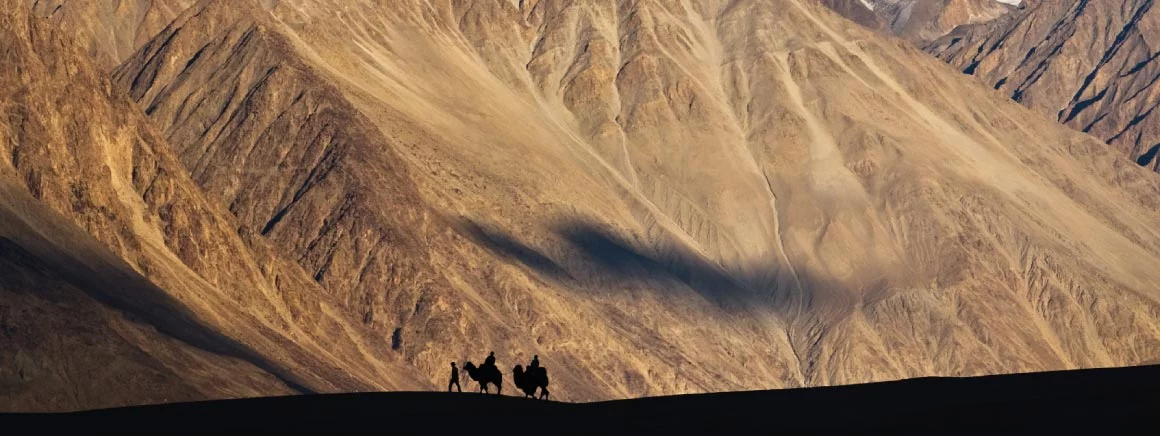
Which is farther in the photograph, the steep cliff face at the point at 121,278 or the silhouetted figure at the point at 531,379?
the steep cliff face at the point at 121,278

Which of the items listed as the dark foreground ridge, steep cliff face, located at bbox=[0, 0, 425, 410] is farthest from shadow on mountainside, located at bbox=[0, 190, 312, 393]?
the dark foreground ridge

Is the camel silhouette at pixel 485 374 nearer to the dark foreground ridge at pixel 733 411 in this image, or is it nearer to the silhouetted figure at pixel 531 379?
the silhouetted figure at pixel 531 379

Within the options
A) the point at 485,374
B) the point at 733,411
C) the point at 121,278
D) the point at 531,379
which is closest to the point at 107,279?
the point at 121,278

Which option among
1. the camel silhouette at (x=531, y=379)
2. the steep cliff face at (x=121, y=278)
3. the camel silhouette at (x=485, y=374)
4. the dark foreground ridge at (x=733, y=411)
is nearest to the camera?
the dark foreground ridge at (x=733, y=411)

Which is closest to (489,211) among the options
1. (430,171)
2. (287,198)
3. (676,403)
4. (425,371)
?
(430,171)

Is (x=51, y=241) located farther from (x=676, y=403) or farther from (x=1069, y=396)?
(x=1069, y=396)

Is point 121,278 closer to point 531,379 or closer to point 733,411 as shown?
point 531,379

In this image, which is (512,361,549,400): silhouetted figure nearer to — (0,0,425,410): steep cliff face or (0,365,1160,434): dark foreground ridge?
(0,365,1160,434): dark foreground ridge

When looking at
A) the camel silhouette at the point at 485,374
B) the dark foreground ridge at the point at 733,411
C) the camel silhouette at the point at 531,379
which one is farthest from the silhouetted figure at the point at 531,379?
the dark foreground ridge at the point at 733,411
